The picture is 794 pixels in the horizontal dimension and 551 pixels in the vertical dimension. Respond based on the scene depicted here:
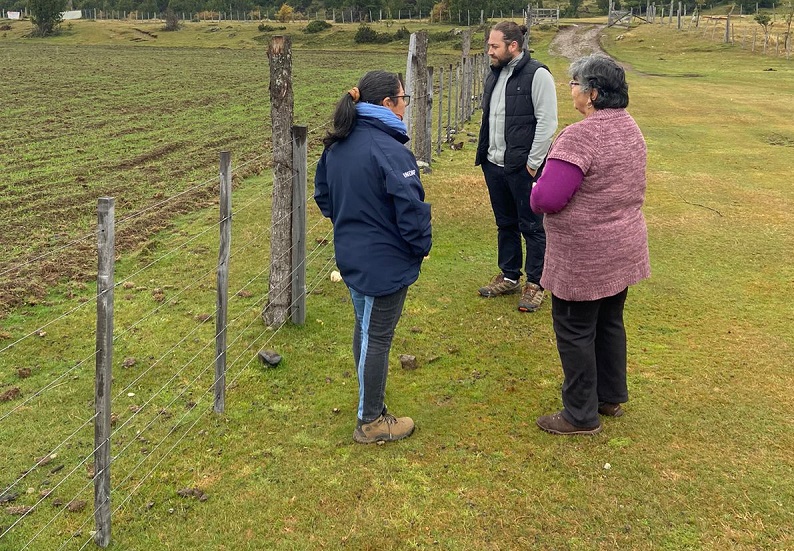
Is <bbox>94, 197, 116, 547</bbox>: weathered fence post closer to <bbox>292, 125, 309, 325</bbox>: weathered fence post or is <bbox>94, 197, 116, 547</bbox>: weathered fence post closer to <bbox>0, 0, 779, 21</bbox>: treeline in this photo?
<bbox>292, 125, 309, 325</bbox>: weathered fence post

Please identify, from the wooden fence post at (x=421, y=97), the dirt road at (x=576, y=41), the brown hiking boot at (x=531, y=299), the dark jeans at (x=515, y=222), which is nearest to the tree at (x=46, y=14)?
the dirt road at (x=576, y=41)

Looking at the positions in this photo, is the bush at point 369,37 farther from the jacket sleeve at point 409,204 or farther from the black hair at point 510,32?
the jacket sleeve at point 409,204

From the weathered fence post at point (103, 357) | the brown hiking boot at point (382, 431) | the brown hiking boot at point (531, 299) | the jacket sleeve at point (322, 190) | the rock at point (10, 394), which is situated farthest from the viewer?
the brown hiking boot at point (531, 299)

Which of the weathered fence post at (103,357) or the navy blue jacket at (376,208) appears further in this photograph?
the navy blue jacket at (376,208)

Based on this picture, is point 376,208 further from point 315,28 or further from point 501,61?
point 315,28

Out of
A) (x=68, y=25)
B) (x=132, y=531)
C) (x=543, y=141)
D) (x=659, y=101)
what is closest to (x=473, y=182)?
(x=543, y=141)

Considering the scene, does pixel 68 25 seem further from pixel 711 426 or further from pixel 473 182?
pixel 711 426

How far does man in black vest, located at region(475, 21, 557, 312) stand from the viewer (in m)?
6.11

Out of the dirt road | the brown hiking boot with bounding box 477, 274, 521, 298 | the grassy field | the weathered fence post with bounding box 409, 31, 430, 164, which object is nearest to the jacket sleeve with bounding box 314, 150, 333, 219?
the grassy field

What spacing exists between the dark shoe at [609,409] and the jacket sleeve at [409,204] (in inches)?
65.9

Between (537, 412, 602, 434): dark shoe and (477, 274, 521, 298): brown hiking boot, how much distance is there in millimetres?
2431

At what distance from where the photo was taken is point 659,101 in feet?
78.6

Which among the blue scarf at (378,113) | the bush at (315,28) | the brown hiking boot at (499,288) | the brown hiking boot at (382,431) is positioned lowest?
the brown hiking boot at (382,431)

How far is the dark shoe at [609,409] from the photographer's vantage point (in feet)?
15.6
